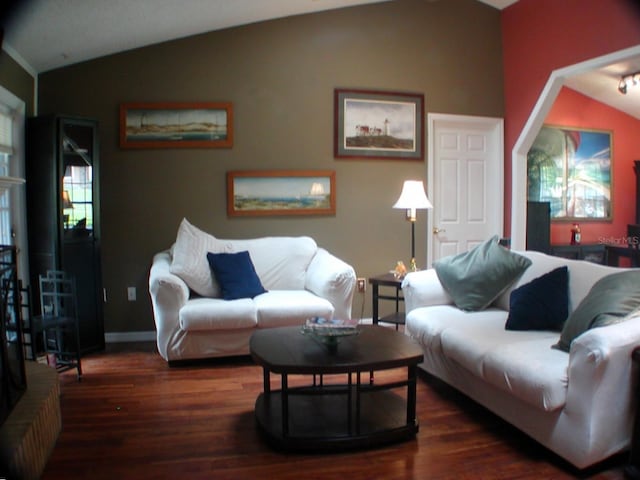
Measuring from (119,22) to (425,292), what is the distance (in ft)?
9.04

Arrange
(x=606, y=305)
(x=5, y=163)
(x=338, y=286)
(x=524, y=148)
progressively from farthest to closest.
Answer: (x=524, y=148), (x=338, y=286), (x=5, y=163), (x=606, y=305)

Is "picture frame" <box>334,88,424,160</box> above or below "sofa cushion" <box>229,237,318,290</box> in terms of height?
above

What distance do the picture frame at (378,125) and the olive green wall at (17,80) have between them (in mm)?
Answer: 2404

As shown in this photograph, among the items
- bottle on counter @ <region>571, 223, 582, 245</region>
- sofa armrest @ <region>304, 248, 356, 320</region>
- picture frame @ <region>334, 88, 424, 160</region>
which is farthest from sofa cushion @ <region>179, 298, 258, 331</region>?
bottle on counter @ <region>571, 223, 582, 245</region>

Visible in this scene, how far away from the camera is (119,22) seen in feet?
10.1

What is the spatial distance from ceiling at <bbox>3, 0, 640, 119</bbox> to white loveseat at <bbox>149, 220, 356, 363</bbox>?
4.78ft

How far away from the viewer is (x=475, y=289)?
2.86 metres

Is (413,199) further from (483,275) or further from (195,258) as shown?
(195,258)

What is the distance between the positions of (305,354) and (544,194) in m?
4.19

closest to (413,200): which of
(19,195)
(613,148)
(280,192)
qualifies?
(280,192)

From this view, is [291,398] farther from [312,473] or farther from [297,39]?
[297,39]

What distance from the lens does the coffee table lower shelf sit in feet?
6.54

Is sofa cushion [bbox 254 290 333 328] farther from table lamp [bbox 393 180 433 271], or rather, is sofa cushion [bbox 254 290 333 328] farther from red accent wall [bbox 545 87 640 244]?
red accent wall [bbox 545 87 640 244]

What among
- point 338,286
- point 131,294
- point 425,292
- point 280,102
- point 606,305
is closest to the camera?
point 606,305
